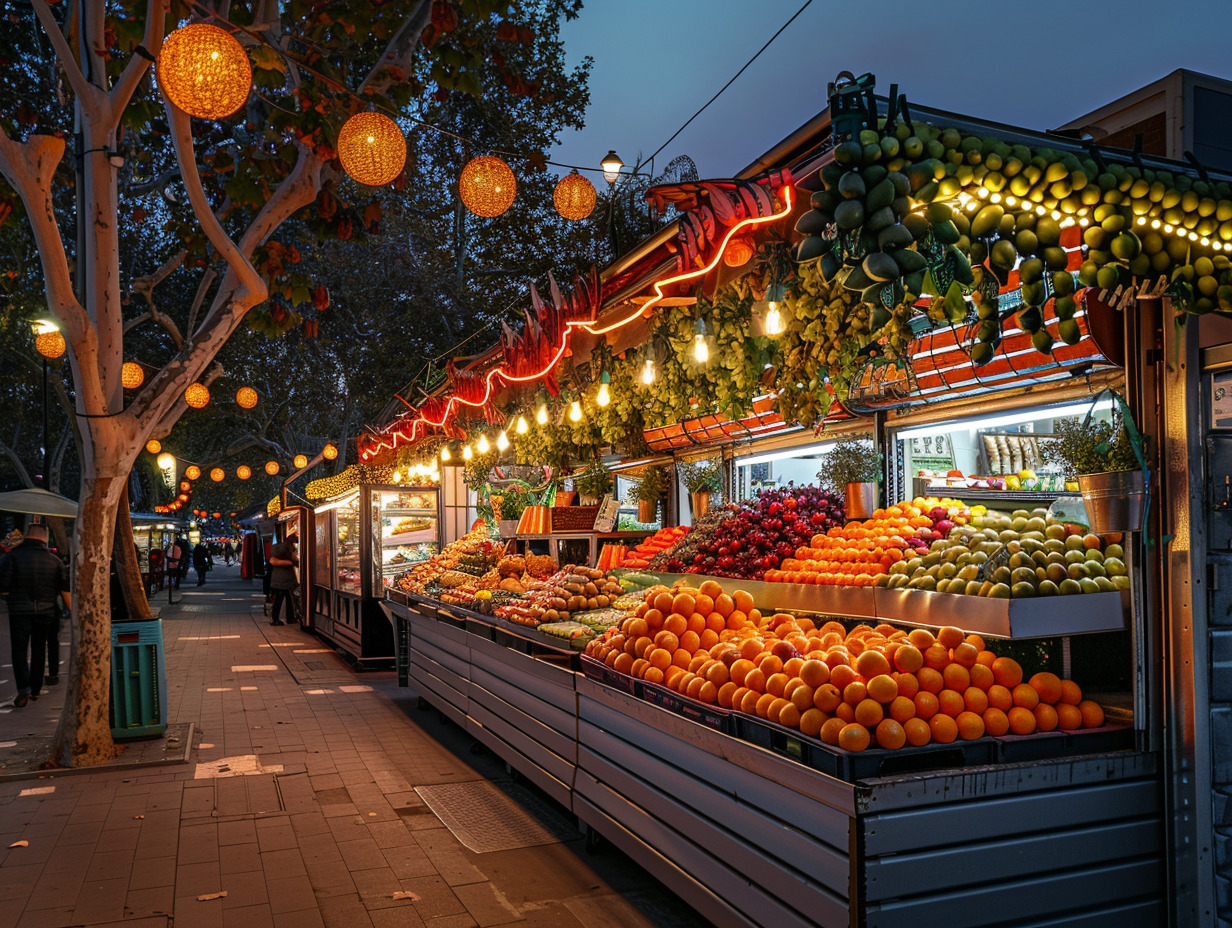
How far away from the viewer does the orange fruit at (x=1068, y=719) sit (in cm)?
349

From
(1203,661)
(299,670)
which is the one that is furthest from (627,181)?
(1203,661)

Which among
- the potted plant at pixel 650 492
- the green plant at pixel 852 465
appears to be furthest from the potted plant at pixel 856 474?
the potted plant at pixel 650 492

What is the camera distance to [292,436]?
Result: 27.8 m

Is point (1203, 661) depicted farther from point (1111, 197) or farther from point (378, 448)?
point (378, 448)

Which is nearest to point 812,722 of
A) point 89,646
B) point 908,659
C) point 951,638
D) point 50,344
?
point 908,659

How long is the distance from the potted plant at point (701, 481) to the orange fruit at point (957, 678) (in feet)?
19.5

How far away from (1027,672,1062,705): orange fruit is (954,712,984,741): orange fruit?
1.24 ft

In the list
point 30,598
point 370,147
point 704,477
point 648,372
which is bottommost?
point 30,598

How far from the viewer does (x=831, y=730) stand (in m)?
3.27

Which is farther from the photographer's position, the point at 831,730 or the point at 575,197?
the point at 575,197

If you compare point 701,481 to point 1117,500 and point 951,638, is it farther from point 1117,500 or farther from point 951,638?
point 1117,500

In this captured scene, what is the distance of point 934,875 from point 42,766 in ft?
22.2

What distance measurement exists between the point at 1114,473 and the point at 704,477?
20.7 feet

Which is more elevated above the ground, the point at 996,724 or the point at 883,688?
the point at 883,688
